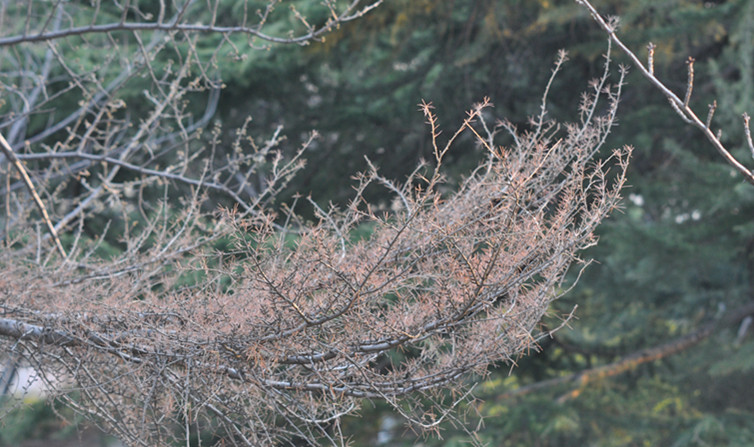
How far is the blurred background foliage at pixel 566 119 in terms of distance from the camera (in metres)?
7.45

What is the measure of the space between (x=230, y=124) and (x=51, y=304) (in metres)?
6.04

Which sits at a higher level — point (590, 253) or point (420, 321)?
point (420, 321)

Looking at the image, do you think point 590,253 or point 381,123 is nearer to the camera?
point 590,253

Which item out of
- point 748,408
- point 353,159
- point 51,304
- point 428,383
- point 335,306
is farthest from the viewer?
point 748,408

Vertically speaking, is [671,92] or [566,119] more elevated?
[671,92]

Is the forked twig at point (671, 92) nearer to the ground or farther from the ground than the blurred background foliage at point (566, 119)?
farther from the ground

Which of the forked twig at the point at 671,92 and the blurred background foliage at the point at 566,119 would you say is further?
the blurred background foliage at the point at 566,119

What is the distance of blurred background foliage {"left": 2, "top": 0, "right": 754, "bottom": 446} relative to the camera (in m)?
7.45

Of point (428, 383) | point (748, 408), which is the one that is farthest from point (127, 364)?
point (748, 408)

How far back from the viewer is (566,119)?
8.08 m

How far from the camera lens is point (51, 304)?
3.51 m

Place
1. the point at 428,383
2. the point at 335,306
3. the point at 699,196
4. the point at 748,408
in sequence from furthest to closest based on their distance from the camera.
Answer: the point at 748,408
the point at 699,196
the point at 428,383
the point at 335,306

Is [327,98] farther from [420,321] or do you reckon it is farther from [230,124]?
[420,321]

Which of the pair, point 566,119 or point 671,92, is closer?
point 671,92
